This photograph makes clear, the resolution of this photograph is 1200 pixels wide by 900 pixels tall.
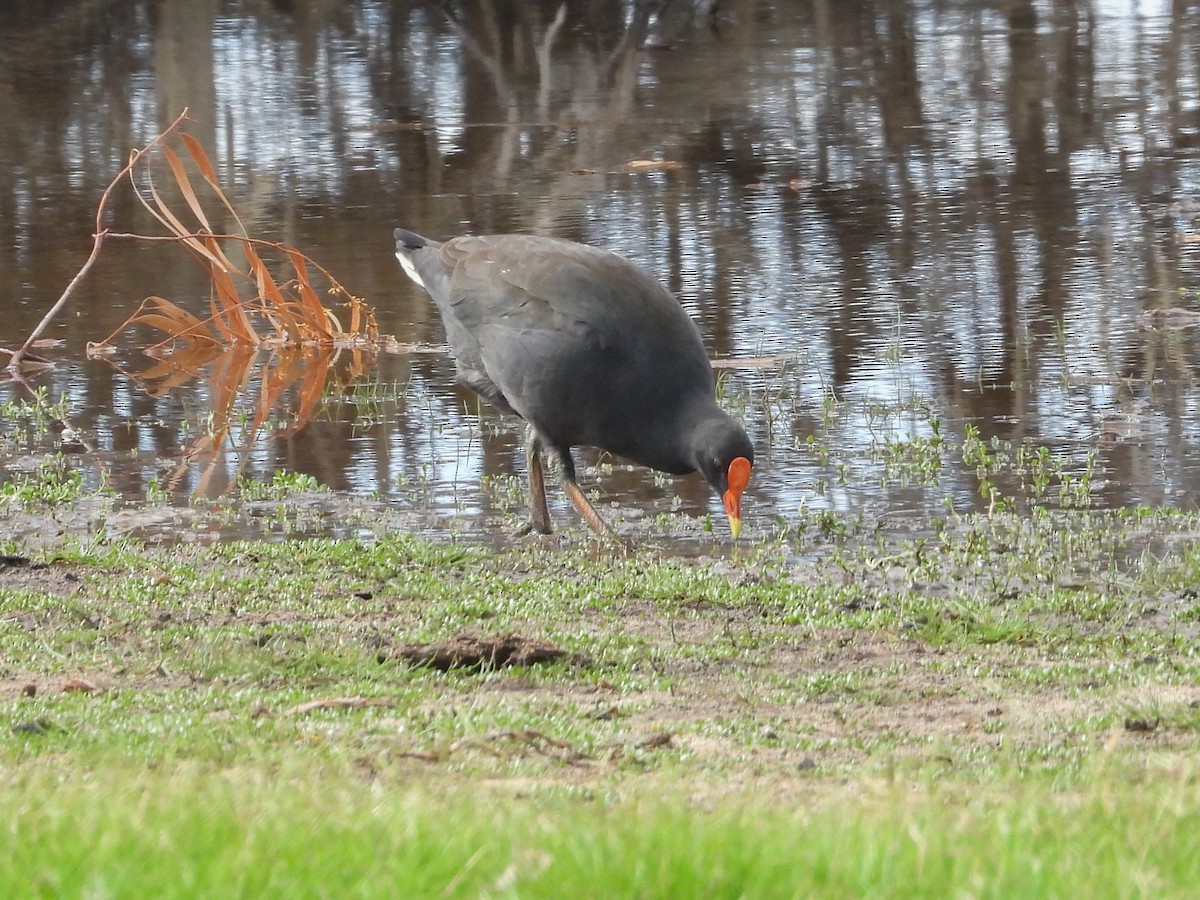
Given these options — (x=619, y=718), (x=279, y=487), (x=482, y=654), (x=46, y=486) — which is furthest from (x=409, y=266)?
(x=619, y=718)

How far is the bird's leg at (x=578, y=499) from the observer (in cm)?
782

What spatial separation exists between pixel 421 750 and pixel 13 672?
1.63 m

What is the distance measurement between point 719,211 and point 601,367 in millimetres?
6940

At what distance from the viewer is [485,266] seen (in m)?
8.13

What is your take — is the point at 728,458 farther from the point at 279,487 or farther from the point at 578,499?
the point at 279,487

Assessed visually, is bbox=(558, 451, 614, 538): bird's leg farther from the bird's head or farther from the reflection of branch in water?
the reflection of branch in water

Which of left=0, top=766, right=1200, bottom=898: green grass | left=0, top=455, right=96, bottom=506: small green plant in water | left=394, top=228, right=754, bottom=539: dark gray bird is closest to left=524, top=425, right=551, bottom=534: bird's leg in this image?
left=394, top=228, right=754, bottom=539: dark gray bird

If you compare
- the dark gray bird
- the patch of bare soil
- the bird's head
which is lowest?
the patch of bare soil

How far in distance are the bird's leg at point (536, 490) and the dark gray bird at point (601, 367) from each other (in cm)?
2

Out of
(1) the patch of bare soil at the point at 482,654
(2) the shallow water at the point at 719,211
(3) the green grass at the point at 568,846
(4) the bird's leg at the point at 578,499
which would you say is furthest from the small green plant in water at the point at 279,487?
(3) the green grass at the point at 568,846

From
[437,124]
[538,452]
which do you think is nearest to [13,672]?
[538,452]

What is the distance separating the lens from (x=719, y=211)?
14195 mm

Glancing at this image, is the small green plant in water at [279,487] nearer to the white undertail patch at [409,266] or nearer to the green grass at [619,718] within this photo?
the green grass at [619,718]

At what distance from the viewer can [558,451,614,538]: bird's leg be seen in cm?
→ 782
